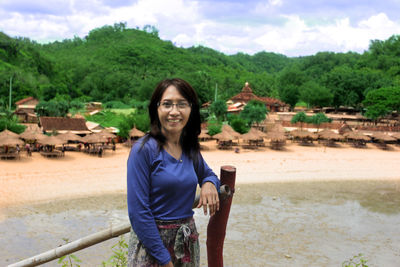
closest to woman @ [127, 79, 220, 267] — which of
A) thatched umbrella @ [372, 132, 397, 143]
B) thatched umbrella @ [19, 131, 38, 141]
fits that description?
thatched umbrella @ [19, 131, 38, 141]

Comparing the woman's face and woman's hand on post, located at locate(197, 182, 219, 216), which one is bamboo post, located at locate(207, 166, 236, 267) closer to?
woman's hand on post, located at locate(197, 182, 219, 216)

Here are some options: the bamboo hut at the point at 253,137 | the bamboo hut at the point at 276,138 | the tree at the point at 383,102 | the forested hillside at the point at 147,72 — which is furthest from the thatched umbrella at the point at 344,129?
the forested hillside at the point at 147,72

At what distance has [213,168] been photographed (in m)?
17.7

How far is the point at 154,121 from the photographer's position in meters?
1.92

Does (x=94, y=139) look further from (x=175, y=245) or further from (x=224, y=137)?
(x=175, y=245)

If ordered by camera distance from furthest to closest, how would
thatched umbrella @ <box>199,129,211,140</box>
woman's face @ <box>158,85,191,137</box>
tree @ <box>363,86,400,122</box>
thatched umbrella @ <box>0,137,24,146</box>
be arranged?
tree @ <box>363,86,400,122</box>
thatched umbrella @ <box>199,129,211,140</box>
thatched umbrella @ <box>0,137,24,146</box>
woman's face @ <box>158,85,191,137</box>

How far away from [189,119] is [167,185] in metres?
0.46

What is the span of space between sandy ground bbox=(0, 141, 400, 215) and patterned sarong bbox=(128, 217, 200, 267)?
12180 millimetres

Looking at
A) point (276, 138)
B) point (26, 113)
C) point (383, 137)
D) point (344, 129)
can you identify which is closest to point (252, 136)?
point (276, 138)

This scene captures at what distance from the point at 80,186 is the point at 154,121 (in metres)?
13.3

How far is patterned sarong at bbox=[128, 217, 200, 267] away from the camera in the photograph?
1.76 metres

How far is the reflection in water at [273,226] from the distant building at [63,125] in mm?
9849

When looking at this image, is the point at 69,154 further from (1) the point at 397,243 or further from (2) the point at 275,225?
(1) the point at 397,243

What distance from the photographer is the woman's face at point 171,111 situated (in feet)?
6.12
